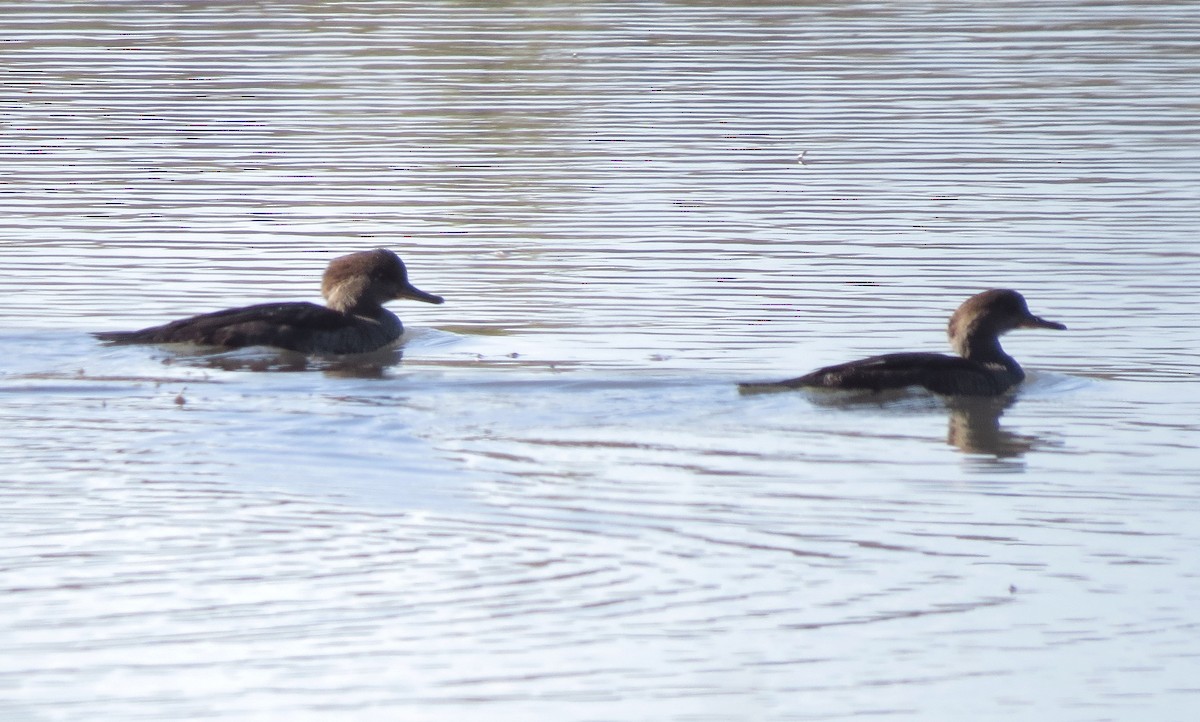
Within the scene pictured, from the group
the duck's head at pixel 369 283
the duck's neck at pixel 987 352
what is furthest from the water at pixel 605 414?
the duck's head at pixel 369 283

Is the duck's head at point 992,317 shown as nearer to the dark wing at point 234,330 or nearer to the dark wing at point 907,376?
the dark wing at point 907,376

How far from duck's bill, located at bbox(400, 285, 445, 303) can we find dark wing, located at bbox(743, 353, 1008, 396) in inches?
117

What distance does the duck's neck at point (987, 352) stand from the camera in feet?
37.3

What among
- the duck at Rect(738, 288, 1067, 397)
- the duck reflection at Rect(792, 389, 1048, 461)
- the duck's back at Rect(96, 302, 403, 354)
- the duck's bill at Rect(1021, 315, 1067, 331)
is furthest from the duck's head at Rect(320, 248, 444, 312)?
the duck's bill at Rect(1021, 315, 1067, 331)

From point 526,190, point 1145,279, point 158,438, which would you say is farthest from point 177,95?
Answer: point 158,438

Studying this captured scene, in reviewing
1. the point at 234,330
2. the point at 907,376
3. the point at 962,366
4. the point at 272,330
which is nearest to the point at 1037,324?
the point at 962,366

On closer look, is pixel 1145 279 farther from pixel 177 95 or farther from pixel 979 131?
pixel 177 95

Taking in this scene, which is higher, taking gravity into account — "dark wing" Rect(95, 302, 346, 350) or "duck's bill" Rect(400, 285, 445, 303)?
"duck's bill" Rect(400, 285, 445, 303)

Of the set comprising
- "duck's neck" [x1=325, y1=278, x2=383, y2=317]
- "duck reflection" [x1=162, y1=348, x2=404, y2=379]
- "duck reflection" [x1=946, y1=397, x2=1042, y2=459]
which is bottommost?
"duck reflection" [x1=946, y1=397, x2=1042, y2=459]

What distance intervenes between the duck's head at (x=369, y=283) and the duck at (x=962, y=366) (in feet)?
9.87

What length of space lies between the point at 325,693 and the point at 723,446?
11.7ft

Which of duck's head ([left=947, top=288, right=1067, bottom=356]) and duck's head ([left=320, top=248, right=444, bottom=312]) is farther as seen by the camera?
duck's head ([left=320, top=248, right=444, bottom=312])

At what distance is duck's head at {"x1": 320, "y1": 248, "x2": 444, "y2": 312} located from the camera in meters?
13.1

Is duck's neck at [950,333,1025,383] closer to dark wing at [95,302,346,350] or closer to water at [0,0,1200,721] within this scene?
water at [0,0,1200,721]
